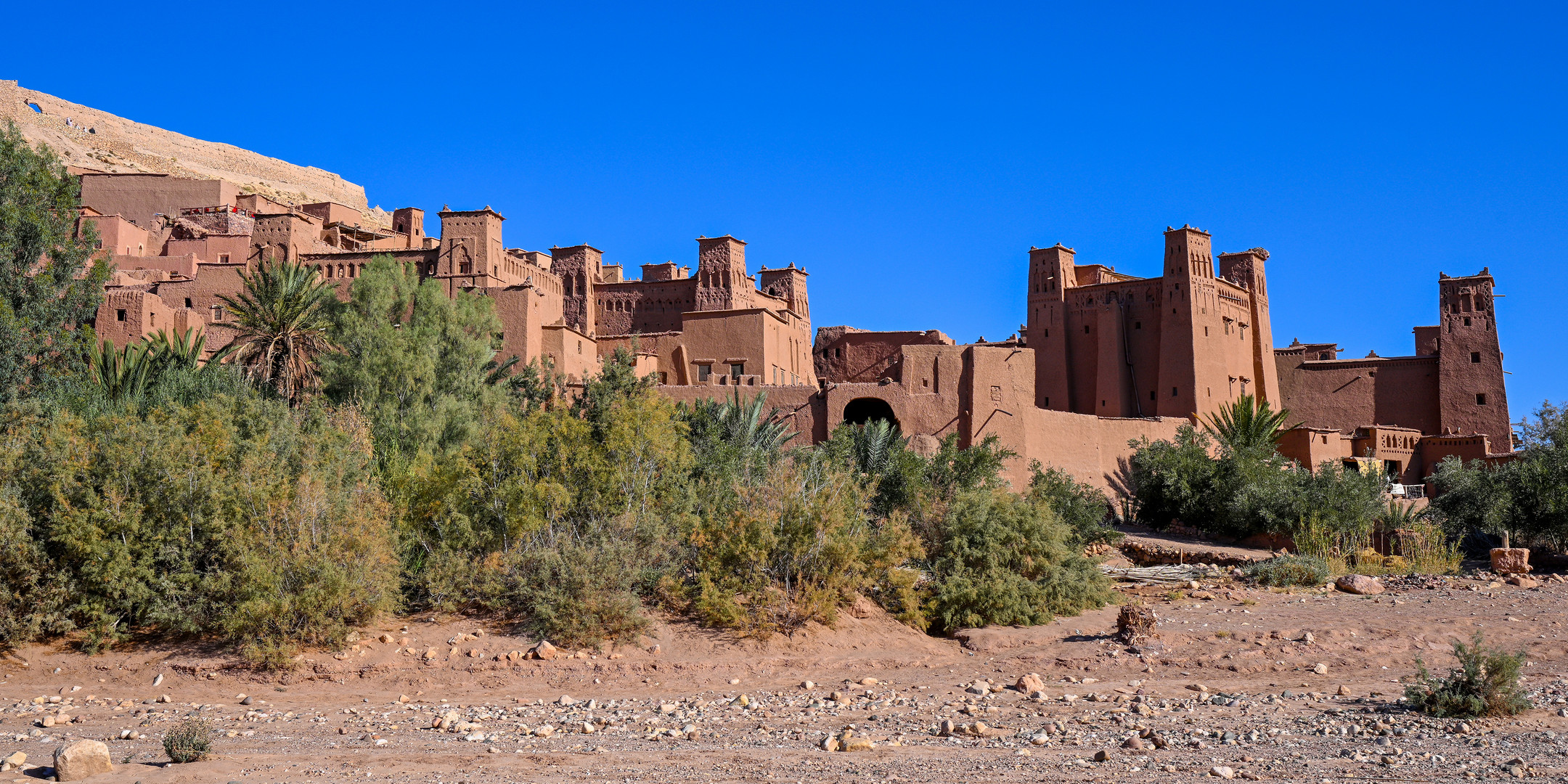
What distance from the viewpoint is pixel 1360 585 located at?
1823 cm

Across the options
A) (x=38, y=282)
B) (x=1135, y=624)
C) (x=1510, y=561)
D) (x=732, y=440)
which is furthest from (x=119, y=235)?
(x=1510, y=561)

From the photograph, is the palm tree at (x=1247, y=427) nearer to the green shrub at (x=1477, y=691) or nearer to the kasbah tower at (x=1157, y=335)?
the kasbah tower at (x=1157, y=335)

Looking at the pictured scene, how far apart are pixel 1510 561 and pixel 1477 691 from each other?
38.9 feet

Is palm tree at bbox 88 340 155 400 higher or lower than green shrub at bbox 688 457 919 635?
higher

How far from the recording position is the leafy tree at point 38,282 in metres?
19.4

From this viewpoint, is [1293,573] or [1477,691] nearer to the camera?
[1477,691]

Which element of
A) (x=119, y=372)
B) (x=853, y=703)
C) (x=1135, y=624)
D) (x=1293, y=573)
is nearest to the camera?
(x=853, y=703)

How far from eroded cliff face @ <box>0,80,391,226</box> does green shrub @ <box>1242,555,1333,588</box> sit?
45.4 meters

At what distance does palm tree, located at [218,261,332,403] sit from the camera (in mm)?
22031

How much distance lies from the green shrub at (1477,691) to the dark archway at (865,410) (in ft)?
54.1

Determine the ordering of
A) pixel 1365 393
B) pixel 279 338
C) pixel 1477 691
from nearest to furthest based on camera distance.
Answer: pixel 1477 691 → pixel 279 338 → pixel 1365 393

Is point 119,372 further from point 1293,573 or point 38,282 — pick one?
point 1293,573

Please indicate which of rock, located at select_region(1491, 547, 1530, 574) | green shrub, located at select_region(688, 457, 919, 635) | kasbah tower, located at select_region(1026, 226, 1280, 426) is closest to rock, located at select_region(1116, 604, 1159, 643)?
green shrub, located at select_region(688, 457, 919, 635)

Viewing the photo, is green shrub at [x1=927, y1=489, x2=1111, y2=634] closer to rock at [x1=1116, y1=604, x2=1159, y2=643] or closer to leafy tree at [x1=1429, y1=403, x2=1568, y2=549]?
rock at [x1=1116, y1=604, x2=1159, y2=643]
